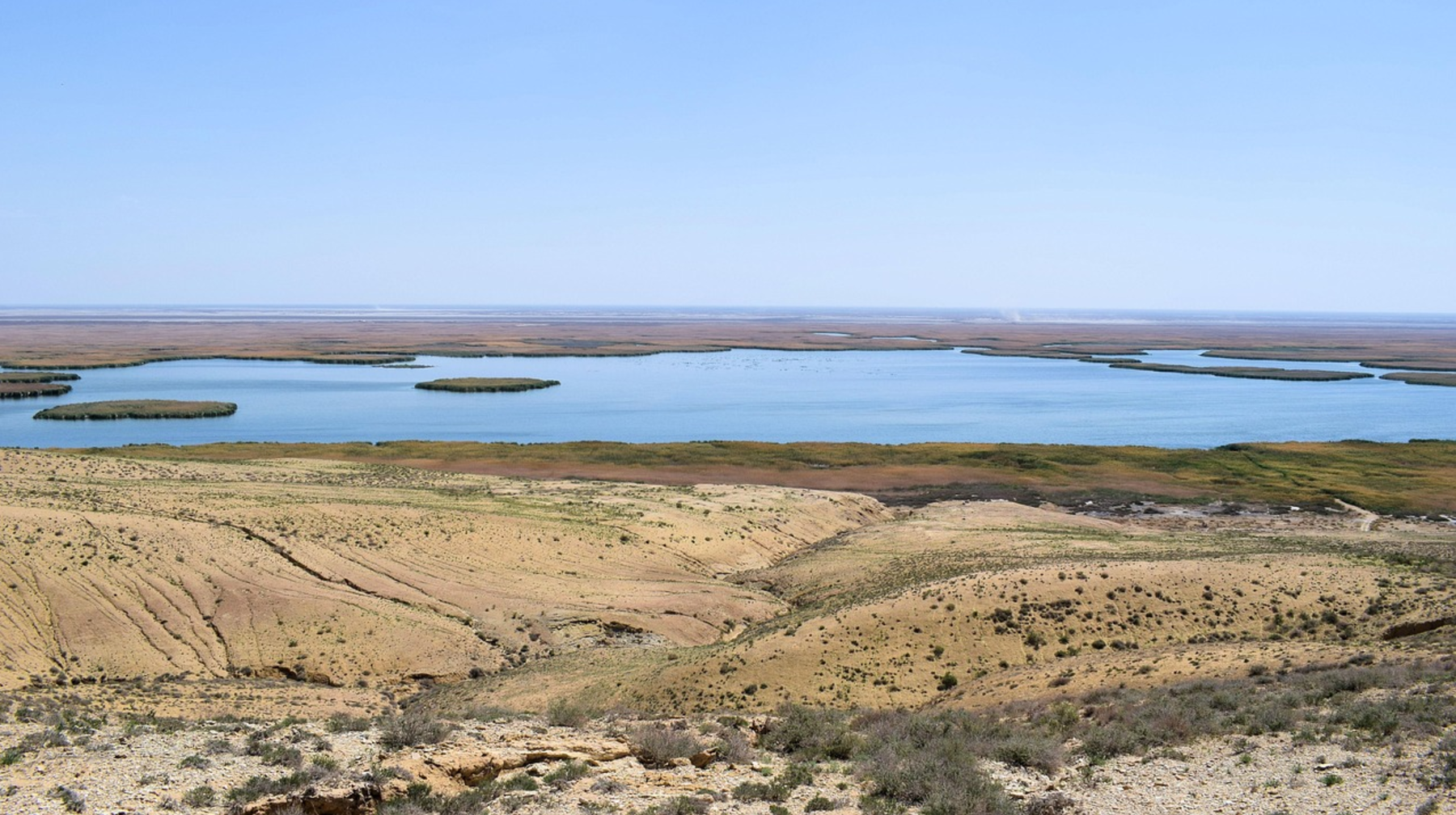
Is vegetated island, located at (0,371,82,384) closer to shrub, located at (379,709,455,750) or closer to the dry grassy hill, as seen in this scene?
the dry grassy hill

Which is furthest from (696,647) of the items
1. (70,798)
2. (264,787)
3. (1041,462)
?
(1041,462)

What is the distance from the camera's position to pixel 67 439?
7581 centimetres

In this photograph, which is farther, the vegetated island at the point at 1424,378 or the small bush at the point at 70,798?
the vegetated island at the point at 1424,378

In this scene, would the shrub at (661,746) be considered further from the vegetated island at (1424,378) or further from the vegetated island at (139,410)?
the vegetated island at (1424,378)

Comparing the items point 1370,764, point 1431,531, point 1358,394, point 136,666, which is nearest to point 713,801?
point 1370,764

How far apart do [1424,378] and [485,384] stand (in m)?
132

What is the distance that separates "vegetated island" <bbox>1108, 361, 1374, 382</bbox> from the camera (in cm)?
14225

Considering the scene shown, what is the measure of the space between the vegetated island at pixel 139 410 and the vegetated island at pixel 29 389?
11.6 m

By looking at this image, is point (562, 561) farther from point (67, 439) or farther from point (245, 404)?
point (245, 404)

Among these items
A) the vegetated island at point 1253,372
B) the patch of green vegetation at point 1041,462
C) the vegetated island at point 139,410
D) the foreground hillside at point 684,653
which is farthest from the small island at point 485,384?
the vegetated island at point 1253,372

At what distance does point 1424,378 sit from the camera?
141 meters

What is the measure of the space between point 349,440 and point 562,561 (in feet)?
159

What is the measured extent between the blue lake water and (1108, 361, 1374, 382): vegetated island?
3.96 metres

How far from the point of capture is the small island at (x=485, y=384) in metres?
118
